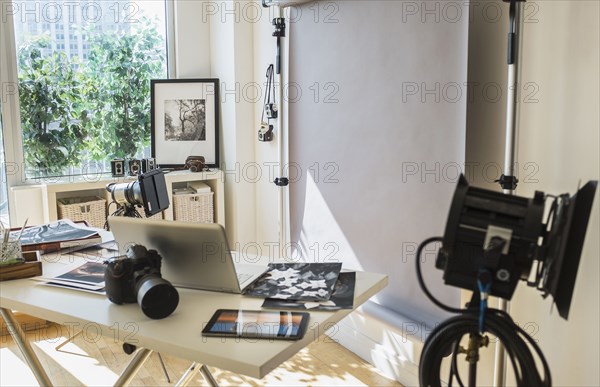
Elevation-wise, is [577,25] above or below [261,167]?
above

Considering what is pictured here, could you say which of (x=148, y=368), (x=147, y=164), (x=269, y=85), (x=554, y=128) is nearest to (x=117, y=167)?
(x=147, y=164)

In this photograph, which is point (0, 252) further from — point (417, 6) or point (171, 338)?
point (417, 6)

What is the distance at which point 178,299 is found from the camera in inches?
61.7

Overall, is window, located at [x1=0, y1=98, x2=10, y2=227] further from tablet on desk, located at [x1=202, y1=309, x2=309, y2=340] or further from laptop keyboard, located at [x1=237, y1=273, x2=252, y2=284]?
tablet on desk, located at [x1=202, y1=309, x2=309, y2=340]

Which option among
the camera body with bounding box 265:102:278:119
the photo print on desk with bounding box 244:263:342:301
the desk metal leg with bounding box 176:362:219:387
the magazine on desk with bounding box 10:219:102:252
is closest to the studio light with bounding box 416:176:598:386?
the photo print on desk with bounding box 244:263:342:301

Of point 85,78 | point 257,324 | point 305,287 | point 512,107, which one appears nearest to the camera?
point 257,324

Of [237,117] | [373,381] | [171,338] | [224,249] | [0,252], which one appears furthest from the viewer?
[237,117]

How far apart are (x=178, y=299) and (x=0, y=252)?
2.41 feet

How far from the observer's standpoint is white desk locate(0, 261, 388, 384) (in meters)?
1.33

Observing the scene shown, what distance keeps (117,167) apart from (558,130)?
9.04 ft

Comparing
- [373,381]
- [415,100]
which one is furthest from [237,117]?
[373,381]

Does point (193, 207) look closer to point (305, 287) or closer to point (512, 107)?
point (305, 287)

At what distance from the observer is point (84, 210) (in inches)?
141

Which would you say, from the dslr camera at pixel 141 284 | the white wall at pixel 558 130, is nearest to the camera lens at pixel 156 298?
the dslr camera at pixel 141 284
